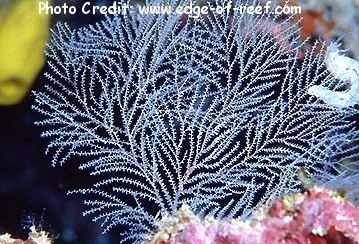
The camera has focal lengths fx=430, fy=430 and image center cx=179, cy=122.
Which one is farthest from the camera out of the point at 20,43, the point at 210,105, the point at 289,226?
the point at 20,43

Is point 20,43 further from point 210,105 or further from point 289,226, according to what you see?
point 289,226

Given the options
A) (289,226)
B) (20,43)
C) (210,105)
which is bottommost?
(210,105)

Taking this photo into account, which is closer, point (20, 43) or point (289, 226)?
point (289, 226)

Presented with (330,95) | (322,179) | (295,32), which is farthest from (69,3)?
(322,179)

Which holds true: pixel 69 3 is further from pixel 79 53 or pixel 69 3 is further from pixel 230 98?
pixel 230 98

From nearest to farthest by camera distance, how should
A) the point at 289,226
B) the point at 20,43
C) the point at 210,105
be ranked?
the point at 289,226, the point at 210,105, the point at 20,43

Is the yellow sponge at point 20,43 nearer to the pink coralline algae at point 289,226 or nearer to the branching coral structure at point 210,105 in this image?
the branching coral structure at point 210,105

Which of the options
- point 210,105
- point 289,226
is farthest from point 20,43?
point 289,226

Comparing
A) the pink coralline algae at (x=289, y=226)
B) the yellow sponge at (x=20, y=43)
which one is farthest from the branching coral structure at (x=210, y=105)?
the pink coralline algae at (x=289, y=226)
